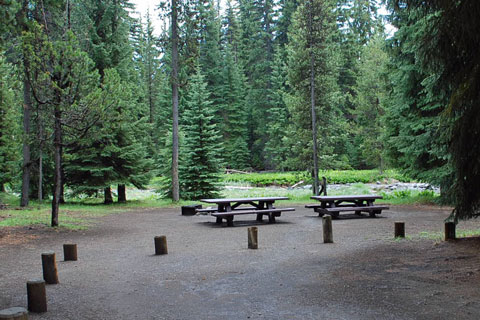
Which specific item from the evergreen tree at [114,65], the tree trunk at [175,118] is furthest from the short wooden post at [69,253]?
the tree trunk at [175,118]

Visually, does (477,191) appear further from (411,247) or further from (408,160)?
(408,160)

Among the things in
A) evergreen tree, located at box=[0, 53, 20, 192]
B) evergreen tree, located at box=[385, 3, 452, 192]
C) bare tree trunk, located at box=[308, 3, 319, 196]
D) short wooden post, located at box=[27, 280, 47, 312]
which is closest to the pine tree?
bare tree trunk, located at box=[308, 3, 319, 196]

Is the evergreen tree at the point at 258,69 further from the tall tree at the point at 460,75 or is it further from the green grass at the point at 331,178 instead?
the tall tree at the point at 460,75

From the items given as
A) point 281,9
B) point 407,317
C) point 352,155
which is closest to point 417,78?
point 407,317

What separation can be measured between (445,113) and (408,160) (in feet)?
40.3

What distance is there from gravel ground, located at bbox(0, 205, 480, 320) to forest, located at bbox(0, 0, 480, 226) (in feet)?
5.12

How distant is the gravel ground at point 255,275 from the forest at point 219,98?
5.12 feet

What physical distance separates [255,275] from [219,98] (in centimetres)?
4080

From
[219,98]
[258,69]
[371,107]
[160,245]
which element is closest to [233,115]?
[219,98]

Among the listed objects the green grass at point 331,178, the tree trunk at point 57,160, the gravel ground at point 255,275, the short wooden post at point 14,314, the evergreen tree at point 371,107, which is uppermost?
the evergreen tree at point 371,107

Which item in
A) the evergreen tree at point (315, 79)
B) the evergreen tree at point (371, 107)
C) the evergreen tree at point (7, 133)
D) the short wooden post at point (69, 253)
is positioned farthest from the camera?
the evergreen tree at point (371, 107)

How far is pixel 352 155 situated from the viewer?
42.7m

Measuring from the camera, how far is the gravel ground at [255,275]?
497cm

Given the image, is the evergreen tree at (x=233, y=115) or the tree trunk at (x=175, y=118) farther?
the evergreen tree at (x=233, y=115)
